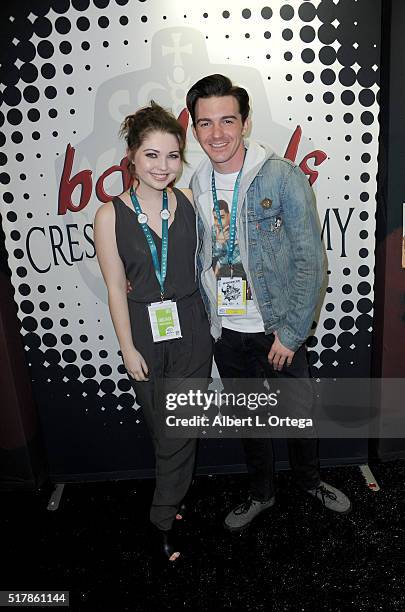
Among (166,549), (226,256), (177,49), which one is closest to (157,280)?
(226,256)

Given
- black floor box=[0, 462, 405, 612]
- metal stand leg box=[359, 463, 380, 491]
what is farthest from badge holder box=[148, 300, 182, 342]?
metal stand leg box=[359, 463, 380, 491]

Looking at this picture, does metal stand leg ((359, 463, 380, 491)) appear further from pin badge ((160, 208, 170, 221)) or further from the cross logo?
the cross logo

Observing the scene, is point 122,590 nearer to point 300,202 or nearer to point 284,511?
point 284,511

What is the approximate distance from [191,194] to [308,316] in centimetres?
66

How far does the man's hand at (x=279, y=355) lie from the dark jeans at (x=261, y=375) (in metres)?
0.04

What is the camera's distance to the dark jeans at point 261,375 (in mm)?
2082

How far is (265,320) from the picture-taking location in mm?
1982

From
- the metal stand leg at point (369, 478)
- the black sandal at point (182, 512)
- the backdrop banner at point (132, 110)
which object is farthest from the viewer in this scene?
the metal stand leg at point (369, 478)

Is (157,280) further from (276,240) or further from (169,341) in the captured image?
(276,240)

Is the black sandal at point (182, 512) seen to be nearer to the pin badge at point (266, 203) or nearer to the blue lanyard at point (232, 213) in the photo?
the blue lanyard at point (232, 213)

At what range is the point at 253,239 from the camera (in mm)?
1926

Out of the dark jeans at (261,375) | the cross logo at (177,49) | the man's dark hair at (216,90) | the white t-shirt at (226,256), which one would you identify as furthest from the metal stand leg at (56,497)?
the cross logo at (177,49)

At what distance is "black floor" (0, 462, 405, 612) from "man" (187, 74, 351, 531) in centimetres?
73

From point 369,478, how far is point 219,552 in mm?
881
